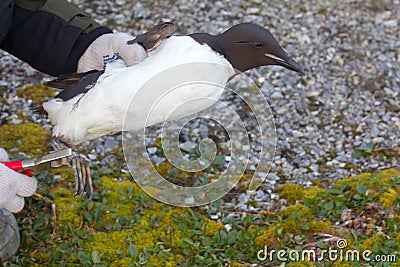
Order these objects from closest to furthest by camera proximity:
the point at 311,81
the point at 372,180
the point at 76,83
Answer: the point at 76,83, the point at 372,180, the point at 311,81

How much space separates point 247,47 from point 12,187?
0.97m

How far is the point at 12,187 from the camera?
2.32m

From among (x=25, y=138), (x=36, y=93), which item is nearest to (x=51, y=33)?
(x=25, y=138)

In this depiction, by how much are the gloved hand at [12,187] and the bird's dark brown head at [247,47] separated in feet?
2.70

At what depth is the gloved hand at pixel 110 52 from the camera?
2.13 meters

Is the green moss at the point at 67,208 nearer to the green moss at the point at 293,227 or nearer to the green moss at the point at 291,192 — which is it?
the green moss at the point at 293,227

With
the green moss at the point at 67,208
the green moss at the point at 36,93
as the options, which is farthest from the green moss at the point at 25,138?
the green moss at the point at 67,208

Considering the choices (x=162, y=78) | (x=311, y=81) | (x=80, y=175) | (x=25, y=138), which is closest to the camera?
(x=162, y=78)

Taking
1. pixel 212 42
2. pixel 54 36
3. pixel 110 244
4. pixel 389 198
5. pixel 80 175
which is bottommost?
pixel 110 244

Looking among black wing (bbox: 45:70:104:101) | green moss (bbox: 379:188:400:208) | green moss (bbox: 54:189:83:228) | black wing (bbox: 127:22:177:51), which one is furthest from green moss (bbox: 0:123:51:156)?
green moss (bbox: 379:188:400:208)

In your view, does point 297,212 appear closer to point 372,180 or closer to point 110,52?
point 372,180

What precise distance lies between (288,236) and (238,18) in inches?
73.7

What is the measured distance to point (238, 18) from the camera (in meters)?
4.13

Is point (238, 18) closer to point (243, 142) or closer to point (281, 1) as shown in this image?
point (281, 1)
